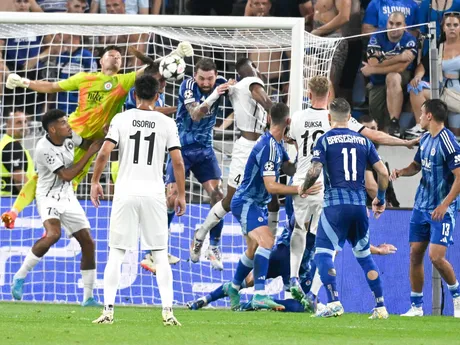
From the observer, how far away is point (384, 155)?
16406 mm

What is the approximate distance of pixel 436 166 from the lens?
40.9ft

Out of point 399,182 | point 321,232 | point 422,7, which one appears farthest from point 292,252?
point 422,7

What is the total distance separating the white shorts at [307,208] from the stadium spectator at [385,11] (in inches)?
220

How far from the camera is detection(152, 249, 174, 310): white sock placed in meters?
9.81

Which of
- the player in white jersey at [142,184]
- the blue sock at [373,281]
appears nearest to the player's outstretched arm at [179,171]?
the player in white jersey at [142,184]

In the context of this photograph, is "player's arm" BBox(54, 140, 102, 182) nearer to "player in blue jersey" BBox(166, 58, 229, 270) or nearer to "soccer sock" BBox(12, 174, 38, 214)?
"soccer sock" BBox(12, 174, 38, 214)

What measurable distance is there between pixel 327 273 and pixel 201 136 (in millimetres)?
3842

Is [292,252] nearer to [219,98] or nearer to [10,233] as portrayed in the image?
[219,98]

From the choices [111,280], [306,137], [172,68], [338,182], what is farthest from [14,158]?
[111,280]

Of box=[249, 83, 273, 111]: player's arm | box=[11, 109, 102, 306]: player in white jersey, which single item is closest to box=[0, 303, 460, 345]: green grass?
box=[11, 109, 102, 306]: player in white jersey

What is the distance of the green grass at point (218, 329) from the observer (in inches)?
340

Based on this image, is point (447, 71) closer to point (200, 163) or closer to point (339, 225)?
point (200, 163)

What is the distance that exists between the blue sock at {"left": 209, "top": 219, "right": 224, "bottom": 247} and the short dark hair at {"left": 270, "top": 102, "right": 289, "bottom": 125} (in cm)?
231

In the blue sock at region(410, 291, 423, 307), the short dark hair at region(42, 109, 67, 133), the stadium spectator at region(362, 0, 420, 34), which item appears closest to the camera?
the blue sock at region(410, 291, 423, 307)
